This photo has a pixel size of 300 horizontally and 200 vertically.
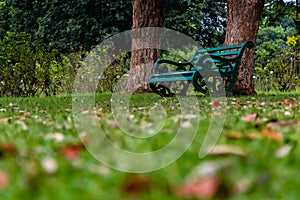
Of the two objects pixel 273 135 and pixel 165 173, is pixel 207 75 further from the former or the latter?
pixel 165 173

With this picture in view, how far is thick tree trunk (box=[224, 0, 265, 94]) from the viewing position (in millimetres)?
10578

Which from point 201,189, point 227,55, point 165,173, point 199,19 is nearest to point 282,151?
point 165,173

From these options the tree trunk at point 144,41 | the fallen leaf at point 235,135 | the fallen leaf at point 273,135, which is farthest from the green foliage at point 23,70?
the fallen leaf at point 273,135

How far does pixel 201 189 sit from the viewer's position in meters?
1.26

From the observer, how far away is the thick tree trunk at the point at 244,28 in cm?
1058

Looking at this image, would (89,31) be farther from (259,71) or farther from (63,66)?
(259,71)

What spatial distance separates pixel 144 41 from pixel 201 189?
10.4m

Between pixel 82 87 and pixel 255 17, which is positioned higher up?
pixel 255 17

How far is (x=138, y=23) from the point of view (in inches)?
454

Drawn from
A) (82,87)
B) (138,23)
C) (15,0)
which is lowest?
(82,87)

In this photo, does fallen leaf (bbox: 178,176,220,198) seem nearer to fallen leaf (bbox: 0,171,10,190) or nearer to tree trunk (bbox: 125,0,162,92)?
fallen leaf (bbox: 0,171,10,190)

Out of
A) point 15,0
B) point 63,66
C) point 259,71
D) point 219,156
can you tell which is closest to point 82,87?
point 63,66

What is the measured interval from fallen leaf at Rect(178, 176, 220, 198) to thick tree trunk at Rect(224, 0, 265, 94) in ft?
30.8

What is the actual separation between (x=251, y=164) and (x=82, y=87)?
13.4 metres
